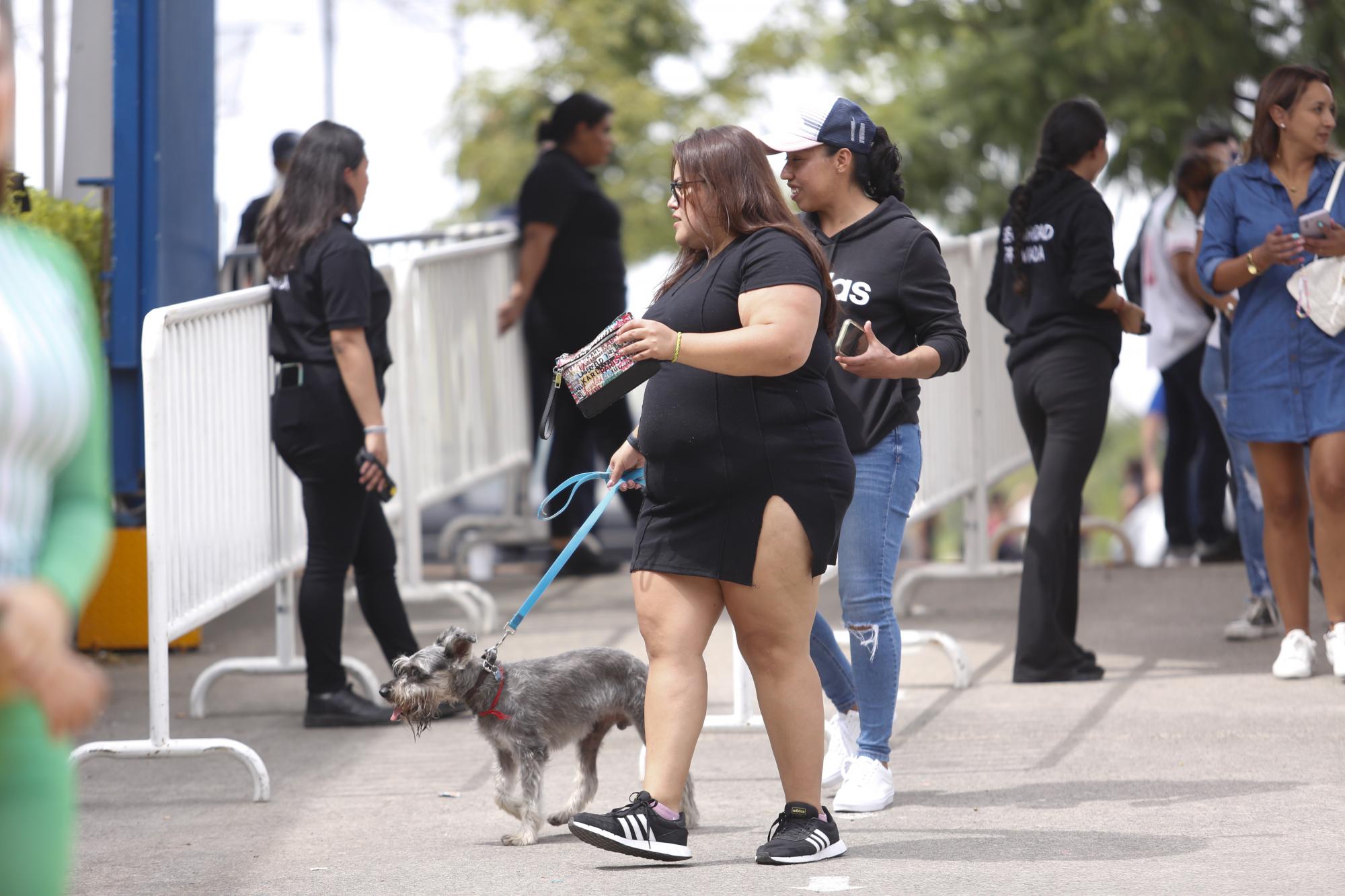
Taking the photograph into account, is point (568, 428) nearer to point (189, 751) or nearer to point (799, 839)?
point (189, 751)

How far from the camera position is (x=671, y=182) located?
14.7ft

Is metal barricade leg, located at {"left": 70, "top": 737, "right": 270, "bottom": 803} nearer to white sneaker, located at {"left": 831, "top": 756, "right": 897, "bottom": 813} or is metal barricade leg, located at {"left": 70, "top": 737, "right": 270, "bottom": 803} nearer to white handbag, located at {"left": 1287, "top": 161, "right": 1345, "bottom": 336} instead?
white sneaker, located at {"left": 831, "top": 756, "right": 897, "bottom": 813}

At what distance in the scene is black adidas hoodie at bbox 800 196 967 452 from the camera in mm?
5113

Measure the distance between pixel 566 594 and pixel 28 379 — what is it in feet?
24.4

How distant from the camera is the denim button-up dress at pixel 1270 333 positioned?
654cm

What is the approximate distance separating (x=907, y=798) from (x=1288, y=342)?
2436mm

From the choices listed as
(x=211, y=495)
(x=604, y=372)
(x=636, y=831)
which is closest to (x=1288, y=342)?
(x=604, y=372)

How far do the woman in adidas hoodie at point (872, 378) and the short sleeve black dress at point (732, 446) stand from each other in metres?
0.75

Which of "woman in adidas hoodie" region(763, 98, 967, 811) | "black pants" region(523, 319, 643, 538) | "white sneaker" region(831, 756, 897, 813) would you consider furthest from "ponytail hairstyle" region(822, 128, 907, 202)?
"black pants" region(523, 319, 643, 538)

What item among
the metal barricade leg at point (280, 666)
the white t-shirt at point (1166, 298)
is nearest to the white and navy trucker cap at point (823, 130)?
the metal barricade leg at point (280, 666)

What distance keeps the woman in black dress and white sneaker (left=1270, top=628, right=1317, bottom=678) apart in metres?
3.03

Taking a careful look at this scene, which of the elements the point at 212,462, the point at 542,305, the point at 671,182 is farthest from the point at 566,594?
the point at 671,182

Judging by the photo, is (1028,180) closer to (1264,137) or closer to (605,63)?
(1264,137)

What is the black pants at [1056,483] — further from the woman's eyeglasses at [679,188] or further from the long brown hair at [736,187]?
the woman's eyeglasses at [679,188]
